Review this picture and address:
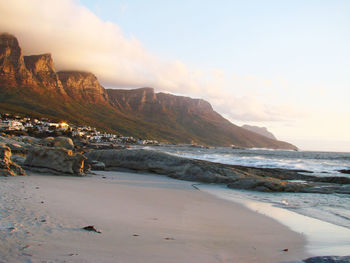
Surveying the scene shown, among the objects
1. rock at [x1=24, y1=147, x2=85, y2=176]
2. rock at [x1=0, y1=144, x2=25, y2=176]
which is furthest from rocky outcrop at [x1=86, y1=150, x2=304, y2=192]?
rock at [x1=0, y1=144, x2=25, y2=176]

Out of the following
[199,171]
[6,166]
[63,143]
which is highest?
[63,143]

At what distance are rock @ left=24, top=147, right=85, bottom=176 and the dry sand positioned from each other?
502 centimetres

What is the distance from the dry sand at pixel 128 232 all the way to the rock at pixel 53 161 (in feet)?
16.5

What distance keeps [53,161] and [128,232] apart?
10135mm

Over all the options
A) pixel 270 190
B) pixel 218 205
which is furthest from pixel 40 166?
pixel 270 190

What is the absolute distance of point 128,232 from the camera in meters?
5.58

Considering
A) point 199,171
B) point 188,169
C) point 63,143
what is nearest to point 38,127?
point 63,143

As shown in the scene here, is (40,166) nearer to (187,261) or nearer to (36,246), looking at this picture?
(36,246)

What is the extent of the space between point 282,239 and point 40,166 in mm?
11986

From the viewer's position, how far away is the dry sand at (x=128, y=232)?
4.29m

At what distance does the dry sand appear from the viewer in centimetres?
429

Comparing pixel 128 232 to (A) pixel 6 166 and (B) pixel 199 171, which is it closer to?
(A) pixel 6 166

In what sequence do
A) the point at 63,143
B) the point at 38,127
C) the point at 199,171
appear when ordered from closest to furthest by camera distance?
the point at 199,171, the point at 63,143, the point at 38,127

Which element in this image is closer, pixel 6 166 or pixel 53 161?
pixel 6 166
